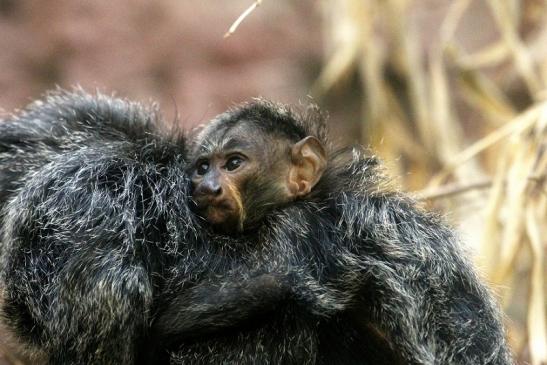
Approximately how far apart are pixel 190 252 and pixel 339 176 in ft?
2.67

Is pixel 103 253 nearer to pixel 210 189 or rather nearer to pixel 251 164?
pixel 210 189

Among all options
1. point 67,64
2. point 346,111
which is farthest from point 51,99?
point 346,111

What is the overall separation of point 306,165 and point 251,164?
0.25m

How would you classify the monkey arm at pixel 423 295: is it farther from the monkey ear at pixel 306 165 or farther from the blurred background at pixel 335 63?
the blurred background at pixel 335 63

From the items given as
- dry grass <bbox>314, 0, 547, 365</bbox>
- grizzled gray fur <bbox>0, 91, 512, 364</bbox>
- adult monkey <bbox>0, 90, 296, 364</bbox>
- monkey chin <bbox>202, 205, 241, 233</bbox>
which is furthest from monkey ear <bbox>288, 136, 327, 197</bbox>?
dry grass <bbox>314, 0, 547, 365</bbox>

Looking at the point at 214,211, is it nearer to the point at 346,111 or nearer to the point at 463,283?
the point at 463,283

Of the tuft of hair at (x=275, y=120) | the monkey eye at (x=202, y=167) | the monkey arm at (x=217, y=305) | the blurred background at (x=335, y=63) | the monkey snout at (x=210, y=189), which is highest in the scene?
the blurred background at (x=335, y=63)

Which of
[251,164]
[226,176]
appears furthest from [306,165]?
[226,176]

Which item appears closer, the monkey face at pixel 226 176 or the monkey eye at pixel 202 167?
the monkey face at pixel 226 176

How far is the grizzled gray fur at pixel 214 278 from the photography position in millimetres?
3314

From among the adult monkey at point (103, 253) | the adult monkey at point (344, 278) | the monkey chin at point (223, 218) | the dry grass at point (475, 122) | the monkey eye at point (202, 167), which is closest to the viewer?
the adult monkey at point (103, 253)

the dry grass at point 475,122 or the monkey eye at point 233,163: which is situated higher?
the dry grass at point 475,122

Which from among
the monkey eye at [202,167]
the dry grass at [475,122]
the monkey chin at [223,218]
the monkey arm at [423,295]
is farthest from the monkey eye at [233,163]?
the dry grass at [475,122]

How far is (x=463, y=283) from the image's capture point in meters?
3.62
